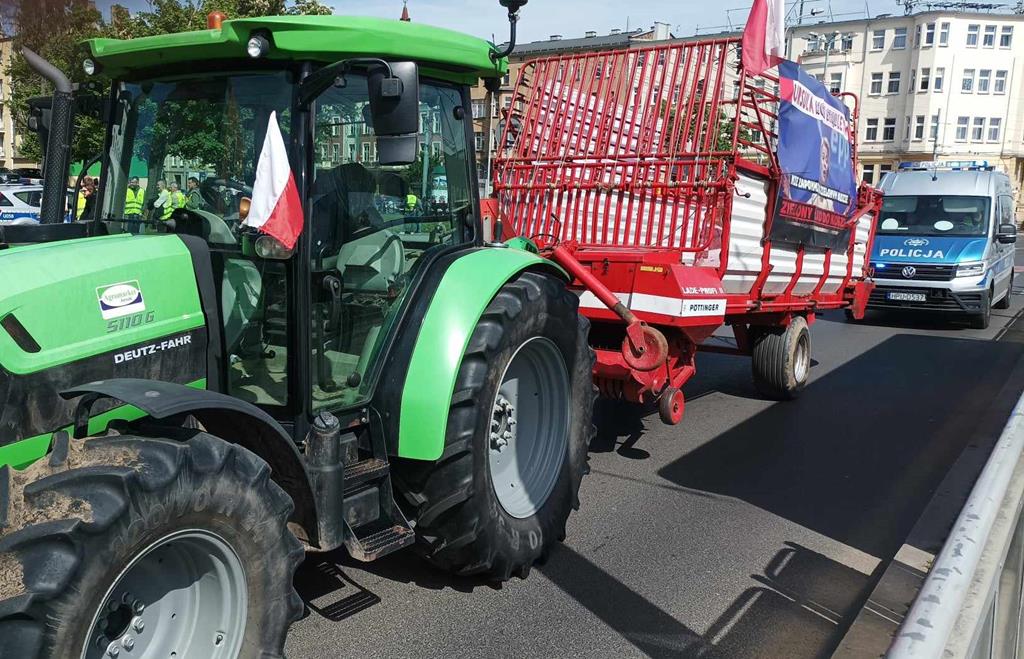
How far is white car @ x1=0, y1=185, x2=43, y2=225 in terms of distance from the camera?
15820mm

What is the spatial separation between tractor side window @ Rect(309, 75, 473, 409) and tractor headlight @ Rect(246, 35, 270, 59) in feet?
0.96

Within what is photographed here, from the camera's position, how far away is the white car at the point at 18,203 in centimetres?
1582

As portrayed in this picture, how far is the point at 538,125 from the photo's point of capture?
661 cm

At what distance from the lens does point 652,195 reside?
602 centimetres

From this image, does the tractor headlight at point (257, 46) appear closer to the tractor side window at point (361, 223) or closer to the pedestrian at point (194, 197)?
the tractor side window at point (361, 223)

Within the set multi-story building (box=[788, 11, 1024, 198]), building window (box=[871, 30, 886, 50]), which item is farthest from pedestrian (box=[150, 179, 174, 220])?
building window (box=[871, 30, 886, 50])

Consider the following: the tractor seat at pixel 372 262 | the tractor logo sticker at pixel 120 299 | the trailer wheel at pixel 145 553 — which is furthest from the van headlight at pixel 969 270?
the tractor logo sticker at pixel 120 299

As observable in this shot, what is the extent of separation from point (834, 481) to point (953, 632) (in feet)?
12.9

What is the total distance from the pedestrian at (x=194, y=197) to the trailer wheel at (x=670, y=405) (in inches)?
133

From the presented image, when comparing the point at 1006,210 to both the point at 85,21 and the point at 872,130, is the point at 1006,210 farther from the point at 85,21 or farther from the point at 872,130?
the point at 872,130

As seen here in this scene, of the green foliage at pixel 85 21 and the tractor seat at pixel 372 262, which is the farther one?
the green foliage at pixel 85 21

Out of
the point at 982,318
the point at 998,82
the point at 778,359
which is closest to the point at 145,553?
the point at 778,359

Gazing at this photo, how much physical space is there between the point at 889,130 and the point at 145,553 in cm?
6708

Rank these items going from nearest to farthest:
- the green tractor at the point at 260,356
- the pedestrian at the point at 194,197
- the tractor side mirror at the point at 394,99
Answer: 1. the green tractor at the point at 260,356
2. the tractor side mirror at the point at 394,99
3. the pedestrian at the point at 194,197
